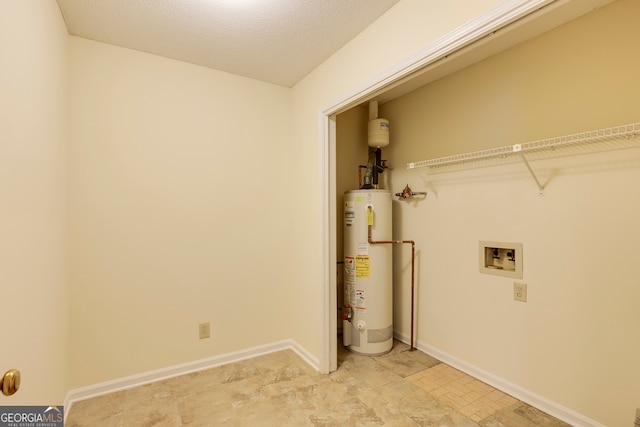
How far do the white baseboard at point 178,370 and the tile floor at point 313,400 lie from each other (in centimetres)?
5

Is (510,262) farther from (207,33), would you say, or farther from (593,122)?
(207,33)

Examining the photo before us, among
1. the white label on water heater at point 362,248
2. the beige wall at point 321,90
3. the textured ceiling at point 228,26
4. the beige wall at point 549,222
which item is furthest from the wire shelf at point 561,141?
the textured ceiling at point 228,26

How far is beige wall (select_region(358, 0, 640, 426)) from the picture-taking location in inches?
66.8

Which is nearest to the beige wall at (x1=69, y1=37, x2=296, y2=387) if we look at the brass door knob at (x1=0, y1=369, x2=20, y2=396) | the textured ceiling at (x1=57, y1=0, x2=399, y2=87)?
the textured ceiling at (x1=57, y1=0, x2=399, y2=87)

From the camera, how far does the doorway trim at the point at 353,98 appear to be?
4.18ft

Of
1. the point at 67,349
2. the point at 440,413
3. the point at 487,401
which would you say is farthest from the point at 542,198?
the point at 67,349

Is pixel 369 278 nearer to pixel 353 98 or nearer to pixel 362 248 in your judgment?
pixel 362 248

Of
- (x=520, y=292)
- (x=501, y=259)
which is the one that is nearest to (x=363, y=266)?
(x=501, y=259)

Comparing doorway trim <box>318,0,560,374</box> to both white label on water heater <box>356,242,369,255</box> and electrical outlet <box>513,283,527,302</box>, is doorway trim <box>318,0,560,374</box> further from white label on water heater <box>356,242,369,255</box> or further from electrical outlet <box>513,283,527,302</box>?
electrical outlet <box>513,283,527,302</box>

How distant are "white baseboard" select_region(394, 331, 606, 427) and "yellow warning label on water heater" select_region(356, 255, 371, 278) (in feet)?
2.88

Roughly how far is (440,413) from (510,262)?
1.15 meters

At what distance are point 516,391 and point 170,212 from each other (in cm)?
285

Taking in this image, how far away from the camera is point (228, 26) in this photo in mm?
1988

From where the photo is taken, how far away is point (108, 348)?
85.8 inches
